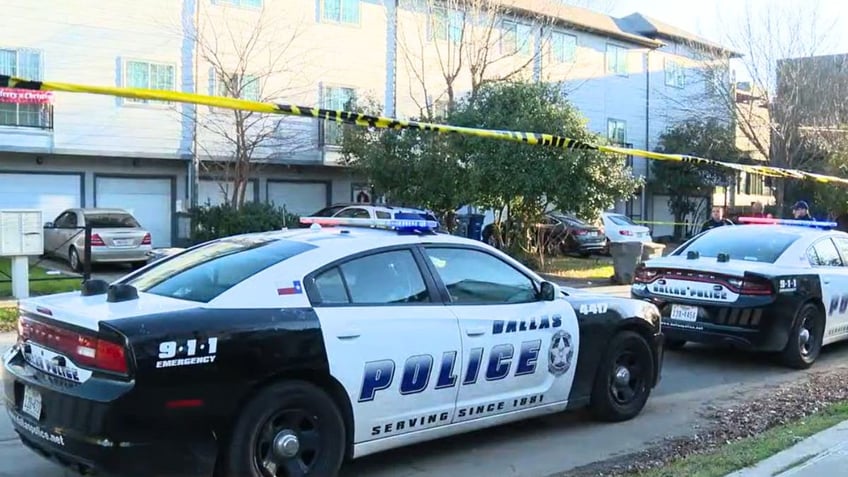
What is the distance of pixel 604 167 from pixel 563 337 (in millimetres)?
12897

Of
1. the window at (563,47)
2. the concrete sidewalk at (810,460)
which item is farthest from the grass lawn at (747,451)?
the window at (563,47)

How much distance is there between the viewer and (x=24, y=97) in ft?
65.6

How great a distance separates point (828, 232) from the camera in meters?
9.74

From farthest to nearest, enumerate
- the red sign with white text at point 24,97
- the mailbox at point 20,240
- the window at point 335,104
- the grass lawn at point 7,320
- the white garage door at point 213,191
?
the window at point 335,104 < the white garage door at point 213,191 < the red sign with white text at point 24,97 < the mailbox at point 20,240 < the grass lawn at point 7,320

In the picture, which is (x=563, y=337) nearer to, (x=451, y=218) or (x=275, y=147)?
(x=451, y=218)

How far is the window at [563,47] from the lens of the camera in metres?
30.3

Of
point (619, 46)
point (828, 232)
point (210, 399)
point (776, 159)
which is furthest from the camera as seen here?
point (619, 46)

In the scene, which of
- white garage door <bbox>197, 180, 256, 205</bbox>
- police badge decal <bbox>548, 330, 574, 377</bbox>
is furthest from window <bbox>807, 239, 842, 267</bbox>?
white garage door <bbox>197, 180, 256, 205</bbox>

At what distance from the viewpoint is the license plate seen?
4.51 metres

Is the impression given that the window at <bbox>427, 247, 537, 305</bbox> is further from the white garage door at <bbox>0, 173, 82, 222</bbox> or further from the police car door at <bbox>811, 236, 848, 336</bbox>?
the white garage door at <bbox>0, 173, 82, 222</bbox>

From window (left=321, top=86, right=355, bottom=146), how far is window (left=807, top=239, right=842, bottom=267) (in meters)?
17.0

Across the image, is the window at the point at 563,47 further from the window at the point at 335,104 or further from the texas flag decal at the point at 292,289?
the texas flag decal at the point at 292,289

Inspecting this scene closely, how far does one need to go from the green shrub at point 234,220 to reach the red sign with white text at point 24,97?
438 centimetres

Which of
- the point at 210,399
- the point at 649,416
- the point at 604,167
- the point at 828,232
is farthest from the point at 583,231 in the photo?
the point at 210,399
